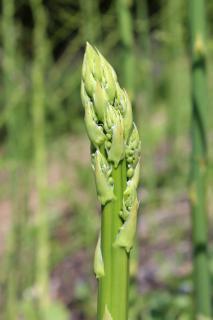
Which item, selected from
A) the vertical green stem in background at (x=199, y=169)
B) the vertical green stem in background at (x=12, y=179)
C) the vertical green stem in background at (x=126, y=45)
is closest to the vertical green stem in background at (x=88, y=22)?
the vertical green stem in background at (x=12, y=179)

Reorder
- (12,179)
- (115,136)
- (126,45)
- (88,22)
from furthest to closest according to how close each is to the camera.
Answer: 1. (88,22)
2. (12,179)
3. (126,45)
4. (115,136)

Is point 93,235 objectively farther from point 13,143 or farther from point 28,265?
point 13,143

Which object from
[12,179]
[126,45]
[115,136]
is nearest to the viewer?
A: [115,136]

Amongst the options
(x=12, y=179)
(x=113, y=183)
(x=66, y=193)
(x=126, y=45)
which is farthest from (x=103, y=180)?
(x=66, y=193)

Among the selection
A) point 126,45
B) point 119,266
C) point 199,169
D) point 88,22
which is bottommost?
point 119,266

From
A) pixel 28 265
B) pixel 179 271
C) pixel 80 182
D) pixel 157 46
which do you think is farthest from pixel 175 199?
pixel 157 46

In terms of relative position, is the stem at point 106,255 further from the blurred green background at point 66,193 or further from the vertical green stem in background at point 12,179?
the vertical green stem in background at point 12,179

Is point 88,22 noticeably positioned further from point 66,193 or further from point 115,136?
point 115,136
